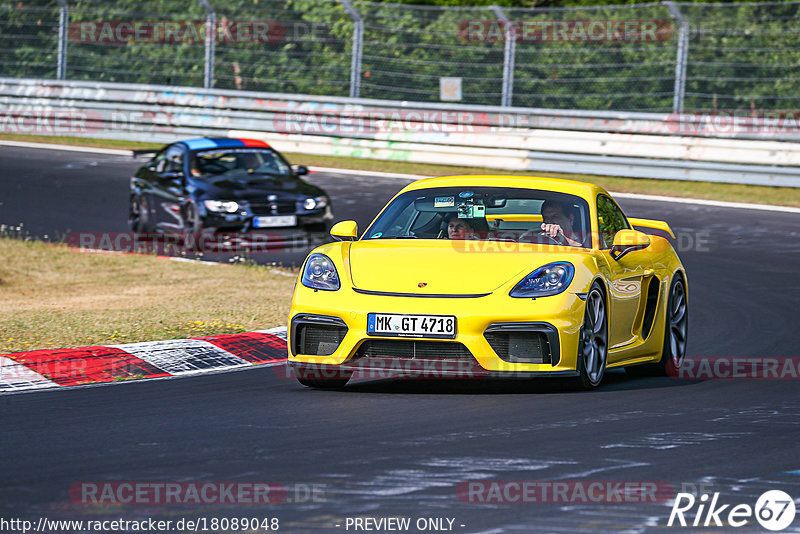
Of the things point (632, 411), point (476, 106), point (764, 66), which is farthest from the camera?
point (476, 106)

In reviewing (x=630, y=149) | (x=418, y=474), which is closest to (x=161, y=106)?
(x=630, y=149)

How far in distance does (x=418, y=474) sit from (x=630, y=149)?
17.6 metres

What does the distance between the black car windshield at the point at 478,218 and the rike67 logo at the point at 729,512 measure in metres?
3.46

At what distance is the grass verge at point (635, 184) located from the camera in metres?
21.5

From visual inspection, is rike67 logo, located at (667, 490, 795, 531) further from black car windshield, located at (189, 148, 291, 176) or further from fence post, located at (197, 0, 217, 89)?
fence post, located at (197, 0, 217, 89)

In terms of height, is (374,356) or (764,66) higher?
(764,66)

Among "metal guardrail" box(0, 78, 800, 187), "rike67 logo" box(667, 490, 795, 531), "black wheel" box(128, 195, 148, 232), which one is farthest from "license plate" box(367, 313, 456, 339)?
"metal guardrail" box(0, 78, 800, 187)

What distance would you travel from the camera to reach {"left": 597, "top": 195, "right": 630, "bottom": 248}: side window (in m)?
9.04

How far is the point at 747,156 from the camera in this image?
2194 centimetres

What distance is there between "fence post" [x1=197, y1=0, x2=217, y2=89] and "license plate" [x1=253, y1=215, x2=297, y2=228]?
1085cm

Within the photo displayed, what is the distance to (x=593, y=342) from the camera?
8.23 metres

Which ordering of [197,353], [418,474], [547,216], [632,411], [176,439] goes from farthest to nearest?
[197,353] < [547,216] < [632,411] < [176,439] < [418,474]

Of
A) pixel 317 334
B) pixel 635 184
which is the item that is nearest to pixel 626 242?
pixel 317 334

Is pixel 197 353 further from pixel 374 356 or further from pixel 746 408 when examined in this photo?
pixel 746 408
